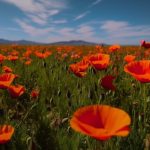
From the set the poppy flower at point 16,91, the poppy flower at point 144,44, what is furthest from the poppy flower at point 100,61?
the poppy flower at point 144,44

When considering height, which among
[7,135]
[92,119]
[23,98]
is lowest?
[23,98]

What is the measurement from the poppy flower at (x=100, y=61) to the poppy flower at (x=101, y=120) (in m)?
1.38

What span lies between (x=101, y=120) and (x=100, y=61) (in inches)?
59.8

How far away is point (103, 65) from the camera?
274 cm

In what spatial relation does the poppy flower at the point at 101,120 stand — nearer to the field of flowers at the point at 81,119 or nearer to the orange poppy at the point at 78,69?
the field of flowers at the point at 81,119

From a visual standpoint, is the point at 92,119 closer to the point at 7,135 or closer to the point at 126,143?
the point at 7,135

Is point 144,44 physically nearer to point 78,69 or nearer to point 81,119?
point 78,69

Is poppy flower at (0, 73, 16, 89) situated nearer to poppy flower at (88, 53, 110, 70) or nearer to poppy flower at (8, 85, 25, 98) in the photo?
poppy flower at (8, 85, 25, 98)

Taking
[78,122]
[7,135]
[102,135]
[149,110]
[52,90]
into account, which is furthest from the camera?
[52,90]

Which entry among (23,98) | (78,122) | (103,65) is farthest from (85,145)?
(23,98)

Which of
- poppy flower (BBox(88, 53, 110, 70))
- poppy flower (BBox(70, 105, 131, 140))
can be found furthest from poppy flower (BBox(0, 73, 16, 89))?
poppy flower (BBox(70, 105, 131, 140))

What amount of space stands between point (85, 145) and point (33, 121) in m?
0.61

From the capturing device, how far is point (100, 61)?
2863 millimetres

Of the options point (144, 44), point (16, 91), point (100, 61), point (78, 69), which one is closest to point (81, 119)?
point (16, 91)
